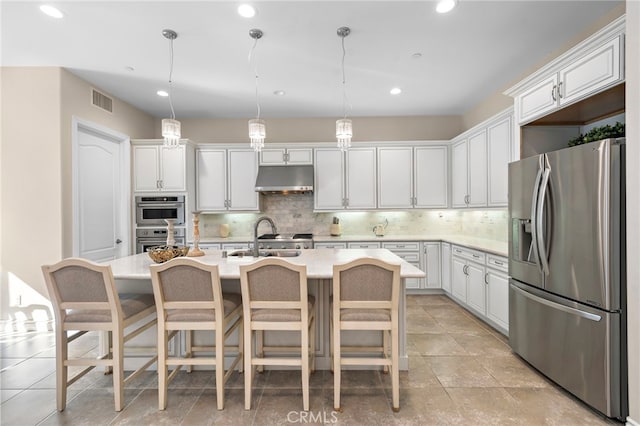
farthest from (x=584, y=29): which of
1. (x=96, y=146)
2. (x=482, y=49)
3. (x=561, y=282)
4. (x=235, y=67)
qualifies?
(x=96, y=146)

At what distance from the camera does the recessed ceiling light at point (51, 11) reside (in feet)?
7.89

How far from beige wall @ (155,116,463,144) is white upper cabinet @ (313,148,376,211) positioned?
1.49ft

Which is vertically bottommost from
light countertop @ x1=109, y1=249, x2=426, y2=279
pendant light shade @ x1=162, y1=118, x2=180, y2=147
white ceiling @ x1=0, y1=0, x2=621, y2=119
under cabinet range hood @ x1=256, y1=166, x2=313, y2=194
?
light countertop @ x1=109, y1=249, x2=426, y2=279

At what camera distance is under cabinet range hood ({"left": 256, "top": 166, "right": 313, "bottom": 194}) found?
465cm

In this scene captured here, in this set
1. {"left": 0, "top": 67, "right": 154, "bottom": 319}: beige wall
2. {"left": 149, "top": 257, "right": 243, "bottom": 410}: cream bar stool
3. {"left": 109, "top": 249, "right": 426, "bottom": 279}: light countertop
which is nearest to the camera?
{"left": 149, "top": 257, "right": 243, "bottom": 410}: cream bar stool

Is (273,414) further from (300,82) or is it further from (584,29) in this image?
(584,29)

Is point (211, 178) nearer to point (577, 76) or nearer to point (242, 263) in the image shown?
point (242, 263)

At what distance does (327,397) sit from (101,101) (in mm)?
4473

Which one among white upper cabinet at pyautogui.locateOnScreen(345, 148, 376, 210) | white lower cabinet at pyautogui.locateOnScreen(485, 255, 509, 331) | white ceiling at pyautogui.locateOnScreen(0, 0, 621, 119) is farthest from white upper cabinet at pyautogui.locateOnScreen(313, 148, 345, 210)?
white lower cabinet at pyautogui.locateOnScreen(485, 255, 509, 331)

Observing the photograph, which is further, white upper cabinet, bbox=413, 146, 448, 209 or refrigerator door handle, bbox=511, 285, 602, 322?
white upper cabinet, bbox=413, 146, 448, 209

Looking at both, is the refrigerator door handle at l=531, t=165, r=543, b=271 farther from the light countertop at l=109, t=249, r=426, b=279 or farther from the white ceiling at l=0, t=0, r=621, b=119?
the white ceiling at l=0, t=0, r=621, b=119

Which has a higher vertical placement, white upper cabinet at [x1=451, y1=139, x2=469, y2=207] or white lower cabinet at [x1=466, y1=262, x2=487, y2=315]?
white upper cabinet at [x1=451, y1=139, x2=469, y2=207]

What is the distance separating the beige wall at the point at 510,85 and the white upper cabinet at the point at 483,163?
47 centimetres

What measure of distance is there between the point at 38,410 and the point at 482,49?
477 centimetres
